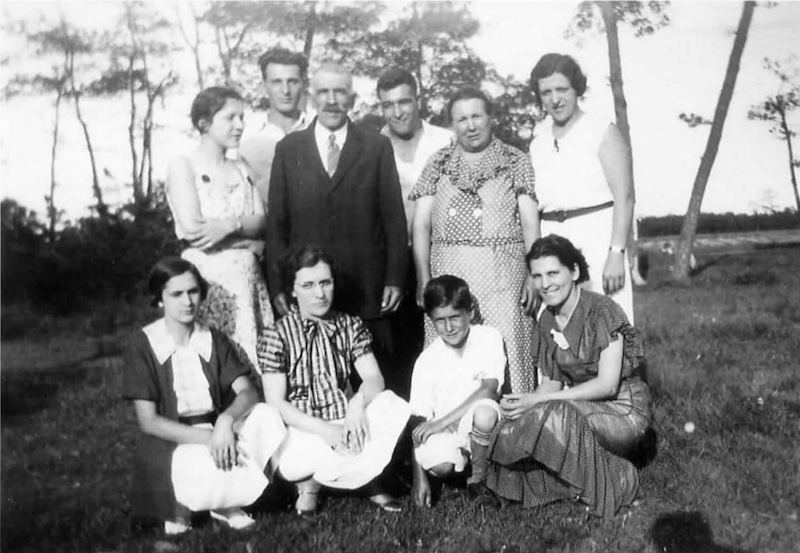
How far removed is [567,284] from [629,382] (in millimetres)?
534

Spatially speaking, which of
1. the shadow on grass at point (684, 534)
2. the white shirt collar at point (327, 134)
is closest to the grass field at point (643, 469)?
the shadow on grass at point (684, 534)

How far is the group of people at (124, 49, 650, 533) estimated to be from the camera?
3.02 metres

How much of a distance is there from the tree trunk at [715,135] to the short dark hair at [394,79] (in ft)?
5.46

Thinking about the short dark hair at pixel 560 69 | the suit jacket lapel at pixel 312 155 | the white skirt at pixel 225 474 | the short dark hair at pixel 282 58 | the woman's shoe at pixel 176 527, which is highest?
the short dark hair at pixel 282 58

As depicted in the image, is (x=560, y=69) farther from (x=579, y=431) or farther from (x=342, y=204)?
(x=579, y=431)

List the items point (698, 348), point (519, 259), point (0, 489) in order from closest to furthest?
point (0, 489)
point (519, 259)
point (698, 348)

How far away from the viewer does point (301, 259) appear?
3.21 meters

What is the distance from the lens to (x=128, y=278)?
13.5ft

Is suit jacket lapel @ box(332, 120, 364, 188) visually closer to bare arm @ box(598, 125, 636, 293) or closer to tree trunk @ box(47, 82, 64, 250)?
bare arm @ box(598, 125, 636, 293)

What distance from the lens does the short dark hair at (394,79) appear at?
371 centimetres

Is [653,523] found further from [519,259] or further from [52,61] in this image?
[52,61]

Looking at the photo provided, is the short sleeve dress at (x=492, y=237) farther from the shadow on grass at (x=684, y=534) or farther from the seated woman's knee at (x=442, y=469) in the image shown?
the shadow on grass at (x=684, y=534)

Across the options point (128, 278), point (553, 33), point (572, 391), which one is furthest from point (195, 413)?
point (553, 33)

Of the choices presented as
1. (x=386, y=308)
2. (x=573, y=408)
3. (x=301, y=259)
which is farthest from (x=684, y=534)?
(x=301, y=259)
